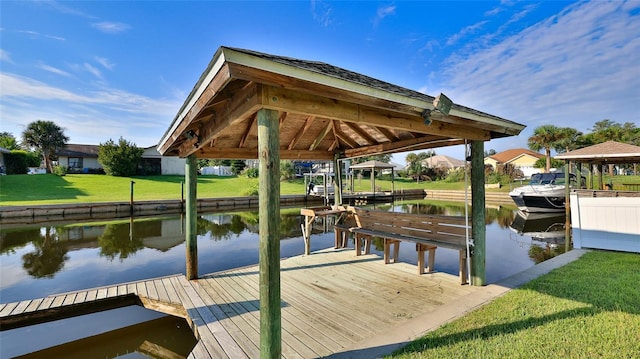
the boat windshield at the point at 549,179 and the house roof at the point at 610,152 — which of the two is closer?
the house roof at the point at 610,152

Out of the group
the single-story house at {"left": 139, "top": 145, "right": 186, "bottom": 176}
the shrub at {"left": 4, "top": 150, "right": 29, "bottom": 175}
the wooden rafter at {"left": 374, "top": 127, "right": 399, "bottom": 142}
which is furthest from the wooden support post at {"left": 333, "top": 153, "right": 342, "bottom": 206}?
the shrub at {"left": 4, "top": 150, "right": 29, "bottom": 175}

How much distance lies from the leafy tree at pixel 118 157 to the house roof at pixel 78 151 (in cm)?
596

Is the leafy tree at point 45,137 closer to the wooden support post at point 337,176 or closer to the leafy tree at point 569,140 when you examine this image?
the wooden support post at point 337,176

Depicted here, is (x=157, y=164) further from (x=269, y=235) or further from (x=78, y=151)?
(x=269, y=235)

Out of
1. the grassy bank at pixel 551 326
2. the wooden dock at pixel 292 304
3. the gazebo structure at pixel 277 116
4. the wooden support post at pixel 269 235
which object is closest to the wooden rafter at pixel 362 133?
the gazebo structure at pixel 277 116

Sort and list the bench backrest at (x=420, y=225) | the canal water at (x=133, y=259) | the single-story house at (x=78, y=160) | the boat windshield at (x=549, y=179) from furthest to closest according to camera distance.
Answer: the single-story house at (x=78, y=160) → the boat windshield at (x=549, y=179) → the bench backrest at (x=420, y=225) → the canal water at (x=133, y=259)

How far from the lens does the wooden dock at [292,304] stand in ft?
10.2

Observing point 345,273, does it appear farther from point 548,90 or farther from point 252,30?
point 548,90

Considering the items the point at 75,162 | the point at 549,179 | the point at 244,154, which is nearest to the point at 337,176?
the point at 244,154

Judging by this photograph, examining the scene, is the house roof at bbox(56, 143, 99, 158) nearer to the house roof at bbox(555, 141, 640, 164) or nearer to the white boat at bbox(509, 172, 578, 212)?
the white boat at bbox(509, 172, 578, 212)

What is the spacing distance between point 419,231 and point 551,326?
2616 mm

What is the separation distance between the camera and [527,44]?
400 inches

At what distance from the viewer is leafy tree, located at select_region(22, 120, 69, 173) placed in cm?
3109

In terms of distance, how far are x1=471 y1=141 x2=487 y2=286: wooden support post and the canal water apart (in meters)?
1.70
